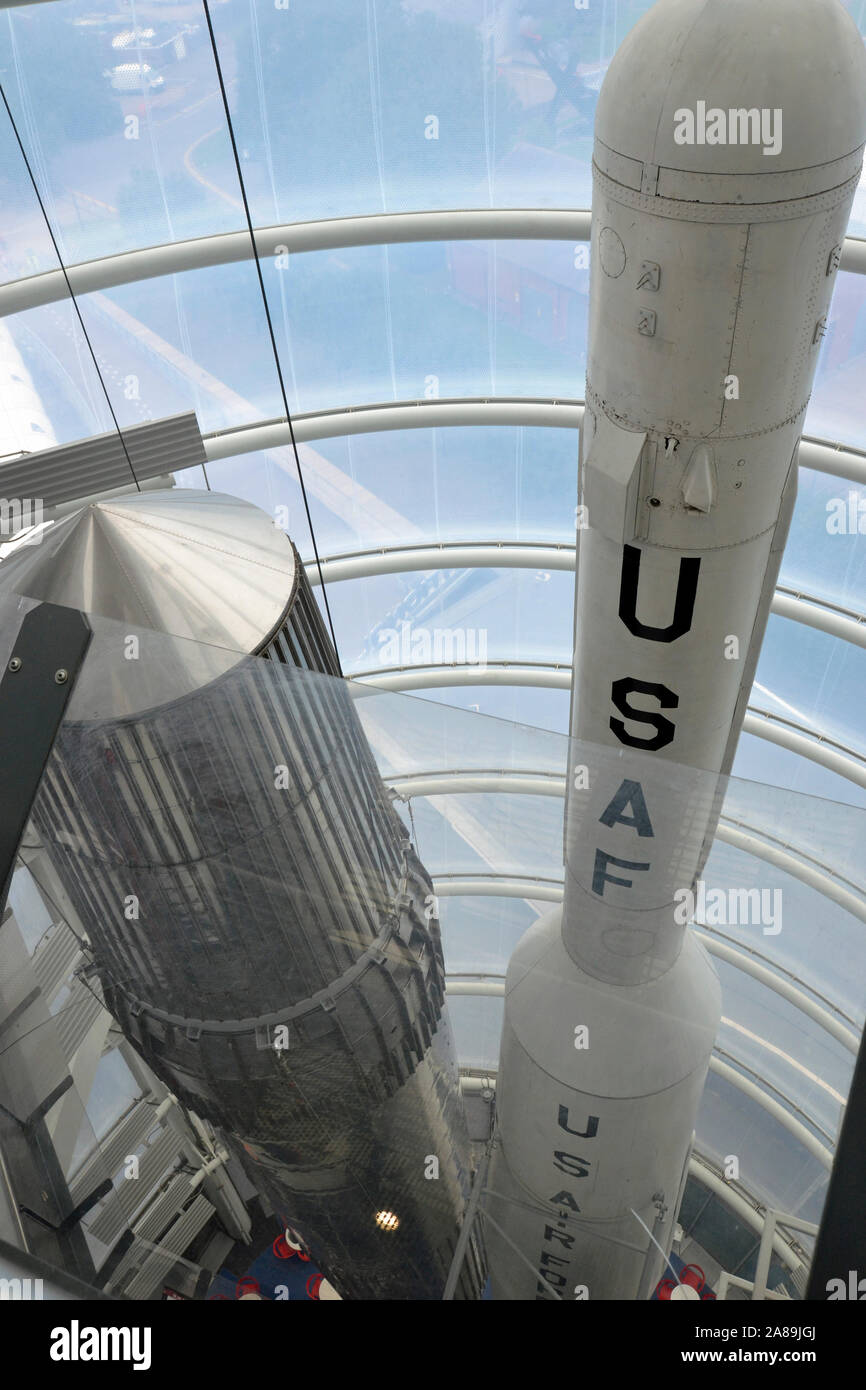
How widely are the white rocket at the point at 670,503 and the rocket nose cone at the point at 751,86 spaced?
0.03 ft

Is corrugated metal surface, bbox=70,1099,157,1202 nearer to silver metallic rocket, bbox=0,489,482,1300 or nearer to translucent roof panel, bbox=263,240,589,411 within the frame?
A: silver metallic rocket, bbox=0,489,482,1300

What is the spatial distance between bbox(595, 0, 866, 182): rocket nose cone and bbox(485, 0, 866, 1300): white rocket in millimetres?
10

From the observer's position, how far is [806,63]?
5.16 metres

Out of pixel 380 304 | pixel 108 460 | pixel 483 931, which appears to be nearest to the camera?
pixel 483 931

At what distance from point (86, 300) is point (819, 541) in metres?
12.0

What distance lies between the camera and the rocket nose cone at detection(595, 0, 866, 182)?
5156mm

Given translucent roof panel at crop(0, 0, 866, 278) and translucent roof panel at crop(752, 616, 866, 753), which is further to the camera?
translucent roof panel at crop(752, 616, 866, 753)

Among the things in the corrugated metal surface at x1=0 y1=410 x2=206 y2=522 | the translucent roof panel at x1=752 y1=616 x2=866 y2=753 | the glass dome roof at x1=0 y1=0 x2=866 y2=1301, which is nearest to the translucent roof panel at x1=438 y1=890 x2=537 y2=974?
the glass dome roof at x1=0 y1=0 x2=866 y2=1301

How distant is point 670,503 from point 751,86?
2244 mm

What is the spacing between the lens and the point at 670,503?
6.52 meters

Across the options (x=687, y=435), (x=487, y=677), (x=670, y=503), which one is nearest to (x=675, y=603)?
(x=670, y=503)

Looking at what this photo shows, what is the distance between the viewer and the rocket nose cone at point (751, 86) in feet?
16.9

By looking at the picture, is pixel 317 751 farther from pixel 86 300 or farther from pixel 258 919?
pixel 86 300

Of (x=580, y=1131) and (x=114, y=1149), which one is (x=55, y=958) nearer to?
(x=114, y=1149)
